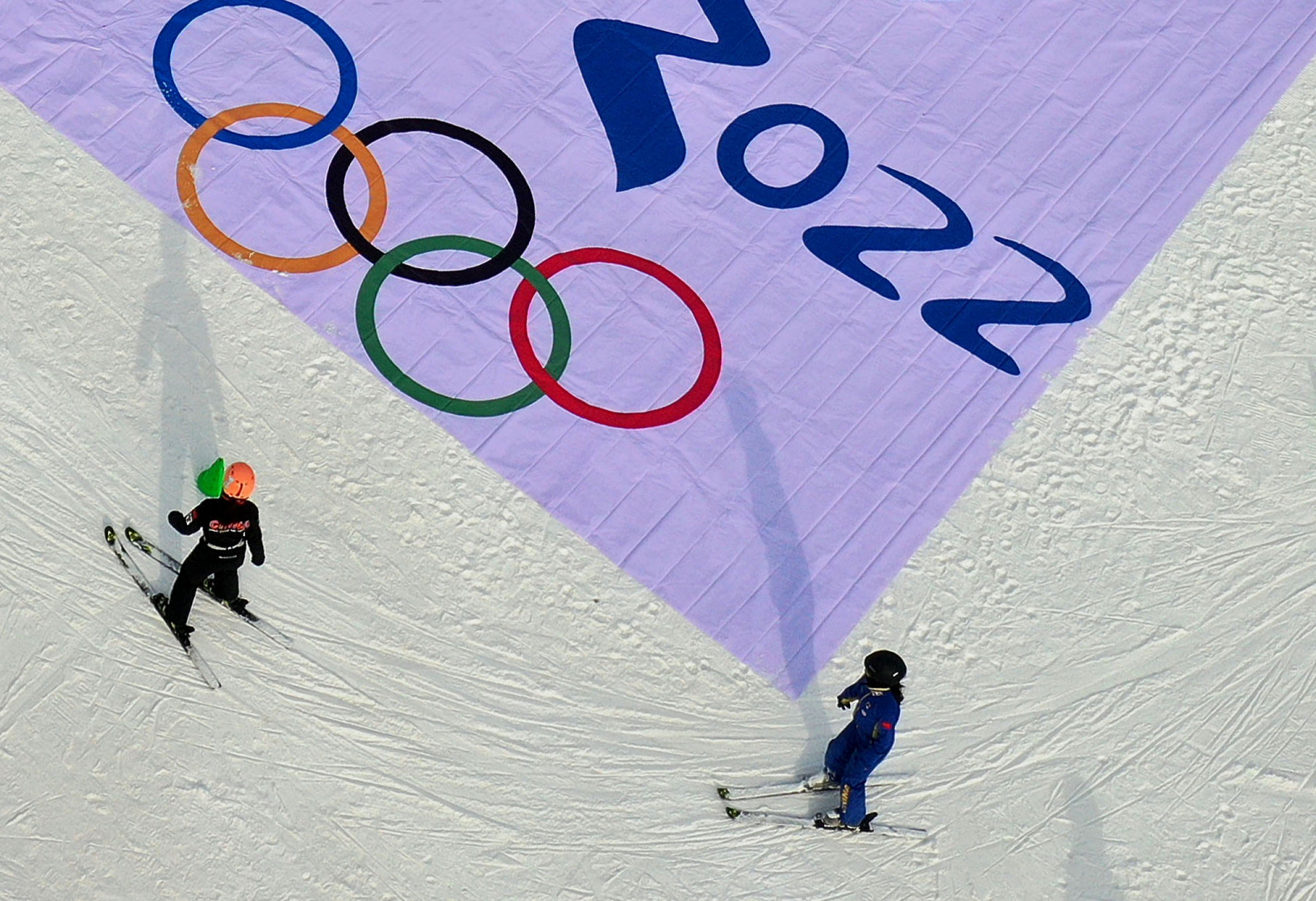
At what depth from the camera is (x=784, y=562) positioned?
35.0ft

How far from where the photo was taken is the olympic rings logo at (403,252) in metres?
11.1

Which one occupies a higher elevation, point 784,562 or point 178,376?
point 784,562

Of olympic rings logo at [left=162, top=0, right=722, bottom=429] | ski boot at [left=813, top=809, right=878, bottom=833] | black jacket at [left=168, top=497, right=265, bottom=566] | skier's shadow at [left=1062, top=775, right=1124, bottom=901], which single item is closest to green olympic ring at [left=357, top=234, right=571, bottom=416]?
olympic rings logo at [left=162, top=0, right=722, bottom=429]

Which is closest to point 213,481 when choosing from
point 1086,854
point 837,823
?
point 837,823

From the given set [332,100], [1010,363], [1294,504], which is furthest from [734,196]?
[1294,504]

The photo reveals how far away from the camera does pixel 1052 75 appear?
13.3 meters

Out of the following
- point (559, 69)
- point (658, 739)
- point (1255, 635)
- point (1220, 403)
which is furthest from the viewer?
point (559, 69)

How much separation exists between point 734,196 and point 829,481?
2831 millimetres

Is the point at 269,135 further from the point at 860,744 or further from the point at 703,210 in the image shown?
the point at 860,744

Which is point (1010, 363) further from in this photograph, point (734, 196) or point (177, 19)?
point (177, 19)

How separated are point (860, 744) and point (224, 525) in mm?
4365

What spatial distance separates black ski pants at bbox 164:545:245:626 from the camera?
30.5 feet

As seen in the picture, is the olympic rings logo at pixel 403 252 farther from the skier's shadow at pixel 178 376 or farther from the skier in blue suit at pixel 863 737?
the skier in blue suit at pixel 863 737

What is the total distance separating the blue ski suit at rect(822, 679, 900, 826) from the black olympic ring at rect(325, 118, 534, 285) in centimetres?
468
